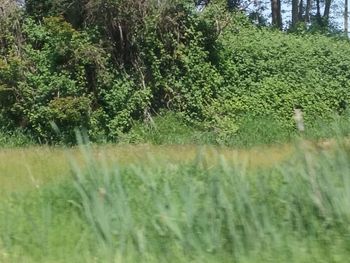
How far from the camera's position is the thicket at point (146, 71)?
73.3ft

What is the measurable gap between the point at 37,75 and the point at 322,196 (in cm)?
1841

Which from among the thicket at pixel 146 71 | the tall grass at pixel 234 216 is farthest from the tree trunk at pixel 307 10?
the tall grass at pixel 234 216

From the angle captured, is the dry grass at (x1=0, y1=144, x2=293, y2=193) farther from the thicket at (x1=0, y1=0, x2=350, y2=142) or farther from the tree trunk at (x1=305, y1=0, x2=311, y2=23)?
the tree trunk at (x1=305, y1=0, x2=311, y2=23)

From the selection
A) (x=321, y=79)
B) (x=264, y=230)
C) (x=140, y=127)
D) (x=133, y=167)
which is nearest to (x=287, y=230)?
(x=264, y=230)

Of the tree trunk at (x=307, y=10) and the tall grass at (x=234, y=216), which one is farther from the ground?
the tree trunk at (x=307, y=10)

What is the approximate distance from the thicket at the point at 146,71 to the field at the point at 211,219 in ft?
49.3

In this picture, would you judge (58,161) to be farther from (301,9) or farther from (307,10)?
(301,9)

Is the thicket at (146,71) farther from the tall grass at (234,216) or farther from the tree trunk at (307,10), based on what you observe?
the tree trunk at (307,10)

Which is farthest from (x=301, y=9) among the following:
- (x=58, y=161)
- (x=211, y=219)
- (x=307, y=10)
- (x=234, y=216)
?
(x=211, y=219)

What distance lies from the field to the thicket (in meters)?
15.0

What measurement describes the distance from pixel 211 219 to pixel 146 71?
61.9ft

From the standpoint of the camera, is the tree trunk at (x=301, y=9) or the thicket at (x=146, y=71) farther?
the tree trunk at (x=301, y=9)

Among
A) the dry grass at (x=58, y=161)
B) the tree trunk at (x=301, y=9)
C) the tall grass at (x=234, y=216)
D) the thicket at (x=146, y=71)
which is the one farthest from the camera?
the tree trunk at (x=301, y=9)

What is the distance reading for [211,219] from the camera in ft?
18.4
